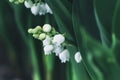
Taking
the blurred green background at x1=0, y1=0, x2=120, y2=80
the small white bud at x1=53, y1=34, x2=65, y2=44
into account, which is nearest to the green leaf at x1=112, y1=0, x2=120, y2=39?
the blurred green background at x1=0, y1=0, x2=120, y2=80

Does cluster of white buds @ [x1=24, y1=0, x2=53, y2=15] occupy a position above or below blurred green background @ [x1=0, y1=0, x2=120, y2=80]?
above

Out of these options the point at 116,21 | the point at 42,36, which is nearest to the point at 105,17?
the point at 116,21

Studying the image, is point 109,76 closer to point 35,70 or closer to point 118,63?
point 118,63

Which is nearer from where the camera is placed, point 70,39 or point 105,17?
point 105,17

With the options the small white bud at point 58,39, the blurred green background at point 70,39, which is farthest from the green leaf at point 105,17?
the small white bud at point 58,39

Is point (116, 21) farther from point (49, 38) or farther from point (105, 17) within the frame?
point (49, 38)

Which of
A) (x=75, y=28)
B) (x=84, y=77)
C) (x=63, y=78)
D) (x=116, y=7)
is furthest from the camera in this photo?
(x=63, y=78)

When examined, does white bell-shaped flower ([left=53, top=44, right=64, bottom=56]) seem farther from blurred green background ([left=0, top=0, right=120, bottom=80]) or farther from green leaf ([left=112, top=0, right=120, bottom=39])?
green leaf ([left=112, top=0, right=120, bottom=39])

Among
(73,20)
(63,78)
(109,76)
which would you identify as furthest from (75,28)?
(63,78)
